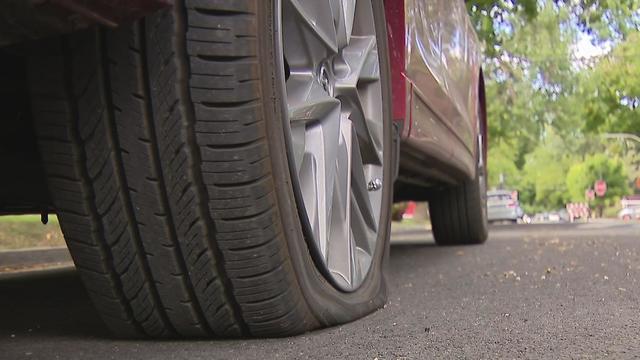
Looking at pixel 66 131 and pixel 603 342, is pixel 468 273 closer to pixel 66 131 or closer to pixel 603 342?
pixel 603 342

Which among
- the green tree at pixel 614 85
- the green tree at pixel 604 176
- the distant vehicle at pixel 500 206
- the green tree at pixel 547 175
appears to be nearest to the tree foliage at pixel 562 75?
the green tree at pixel 614 85

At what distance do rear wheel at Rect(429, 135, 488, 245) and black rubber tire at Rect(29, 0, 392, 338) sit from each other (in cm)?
429

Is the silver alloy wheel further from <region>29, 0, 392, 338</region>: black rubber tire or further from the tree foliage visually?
the tree foliage

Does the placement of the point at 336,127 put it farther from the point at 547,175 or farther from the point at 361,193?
the point at 547,175

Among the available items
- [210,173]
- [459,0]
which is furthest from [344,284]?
[459,0]

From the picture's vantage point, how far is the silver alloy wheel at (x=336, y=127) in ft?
7.28

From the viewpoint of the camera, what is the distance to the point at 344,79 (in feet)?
8.75

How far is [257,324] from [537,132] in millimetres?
28227

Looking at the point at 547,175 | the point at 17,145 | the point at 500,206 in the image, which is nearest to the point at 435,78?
the point at 17,145

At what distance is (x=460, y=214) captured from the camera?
627 centimetres

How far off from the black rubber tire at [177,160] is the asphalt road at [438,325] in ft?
0.51

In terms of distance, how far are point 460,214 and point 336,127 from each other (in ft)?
13.1

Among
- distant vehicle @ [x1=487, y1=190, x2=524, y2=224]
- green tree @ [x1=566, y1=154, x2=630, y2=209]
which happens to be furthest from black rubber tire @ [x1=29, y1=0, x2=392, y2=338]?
green tree @ [x1=566, y1=154, x2=630, y2=209]

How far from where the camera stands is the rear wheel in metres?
6.06
